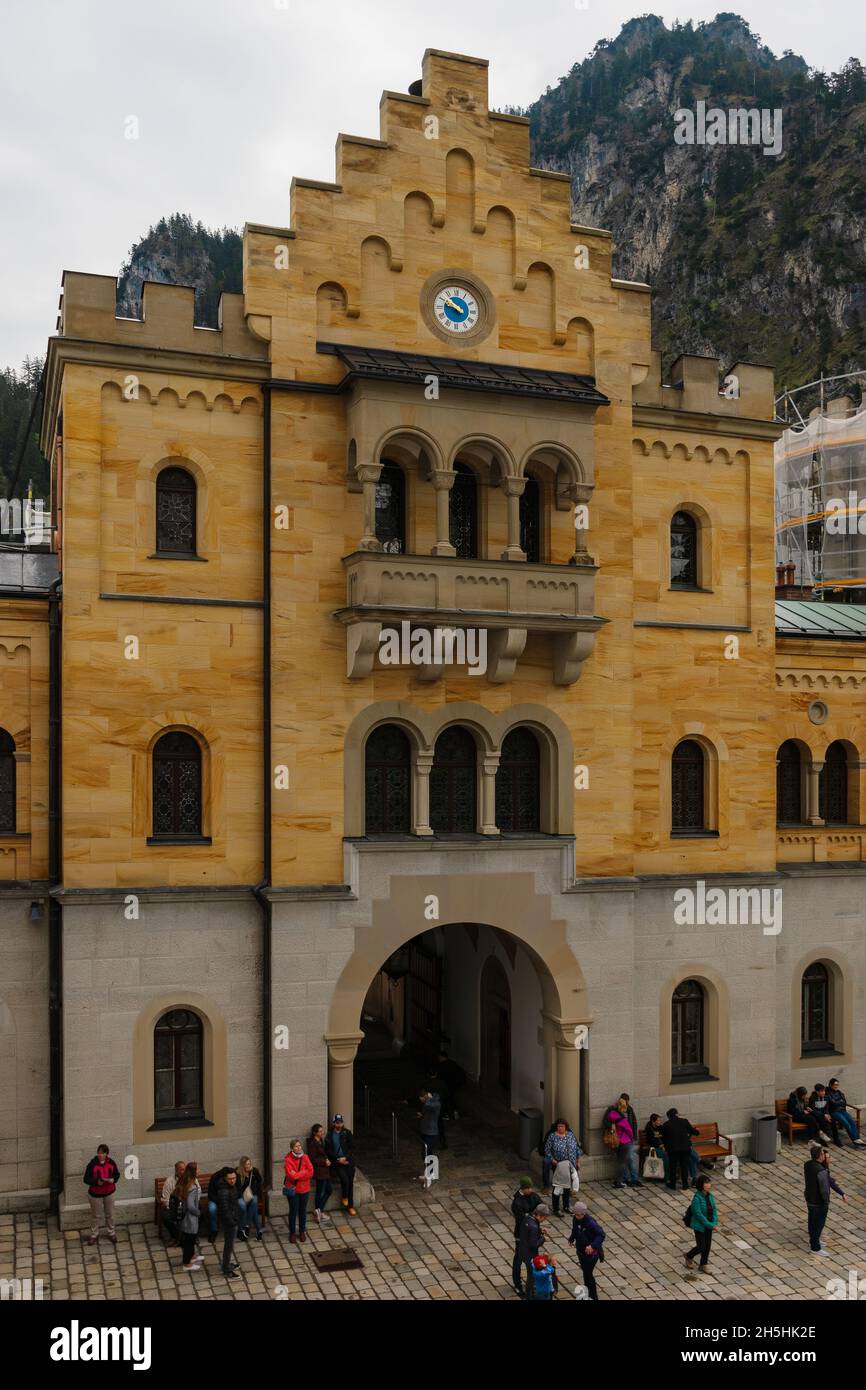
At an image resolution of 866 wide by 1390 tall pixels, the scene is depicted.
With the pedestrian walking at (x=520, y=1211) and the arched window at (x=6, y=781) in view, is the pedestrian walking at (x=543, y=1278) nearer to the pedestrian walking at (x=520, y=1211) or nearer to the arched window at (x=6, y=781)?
the pedestrian walking at (x=520, y=1211)

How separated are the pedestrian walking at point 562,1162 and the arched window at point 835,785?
10.8m

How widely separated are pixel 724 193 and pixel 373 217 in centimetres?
11433

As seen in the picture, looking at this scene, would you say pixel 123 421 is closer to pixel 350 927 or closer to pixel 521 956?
pixel 350 927

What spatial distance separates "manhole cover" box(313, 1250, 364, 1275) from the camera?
1910 centimetres

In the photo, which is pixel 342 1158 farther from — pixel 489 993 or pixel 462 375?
pixel 462 375

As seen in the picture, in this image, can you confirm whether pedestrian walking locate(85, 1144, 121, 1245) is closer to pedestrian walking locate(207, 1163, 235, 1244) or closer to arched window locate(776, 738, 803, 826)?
pedestrian walking locate(207, 1163, 235, 1244)

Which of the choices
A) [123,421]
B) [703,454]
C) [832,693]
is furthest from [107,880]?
[832,693]

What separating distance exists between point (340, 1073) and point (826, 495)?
122ft

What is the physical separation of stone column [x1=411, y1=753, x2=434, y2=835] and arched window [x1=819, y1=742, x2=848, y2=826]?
1094cm

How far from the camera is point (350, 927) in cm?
2211

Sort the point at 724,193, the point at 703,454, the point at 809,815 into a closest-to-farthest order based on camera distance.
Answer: the point at 703,454 < the point at 809,815 < the point at 724,193

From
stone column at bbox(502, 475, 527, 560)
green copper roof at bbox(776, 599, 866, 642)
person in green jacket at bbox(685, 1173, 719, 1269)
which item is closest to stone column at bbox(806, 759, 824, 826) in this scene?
green copper roof at bbox(776, 599, 866, 642)

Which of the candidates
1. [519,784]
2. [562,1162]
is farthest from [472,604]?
[562,1162]
